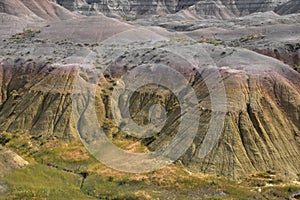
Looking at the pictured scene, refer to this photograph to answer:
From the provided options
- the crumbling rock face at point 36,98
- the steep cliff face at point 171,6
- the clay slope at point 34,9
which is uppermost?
the steep cliff face at point 171,6

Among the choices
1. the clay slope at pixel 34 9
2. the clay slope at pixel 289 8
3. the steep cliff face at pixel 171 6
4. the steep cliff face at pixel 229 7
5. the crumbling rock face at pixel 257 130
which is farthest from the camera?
the steep cliff face at pixel 171 6

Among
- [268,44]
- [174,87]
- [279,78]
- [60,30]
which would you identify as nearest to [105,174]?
[174,87]

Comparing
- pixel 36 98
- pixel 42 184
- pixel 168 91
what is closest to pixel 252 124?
pixel 168 91

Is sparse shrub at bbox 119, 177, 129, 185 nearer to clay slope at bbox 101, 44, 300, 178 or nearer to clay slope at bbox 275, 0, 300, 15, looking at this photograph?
clay slope at bbox 101, 44, 300, 178

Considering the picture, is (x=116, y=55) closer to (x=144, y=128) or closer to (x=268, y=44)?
(x=144, y=128)

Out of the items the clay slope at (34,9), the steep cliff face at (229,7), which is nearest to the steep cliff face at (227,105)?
the clay slope at (34,9)

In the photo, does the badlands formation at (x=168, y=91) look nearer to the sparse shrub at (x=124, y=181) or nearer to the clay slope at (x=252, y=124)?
the clay slope at (x=252, y=124)

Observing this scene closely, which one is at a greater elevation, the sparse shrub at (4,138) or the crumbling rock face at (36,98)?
the crumbling rock face at (36,98)

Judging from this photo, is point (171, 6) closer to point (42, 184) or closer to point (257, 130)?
point (257, 130)

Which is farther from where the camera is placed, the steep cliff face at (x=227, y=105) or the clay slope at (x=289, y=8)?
the clay slope at (x=289, y=8)

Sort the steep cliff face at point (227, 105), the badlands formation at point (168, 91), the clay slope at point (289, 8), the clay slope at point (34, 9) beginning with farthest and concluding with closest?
the clay slope at point (289, 8) < the clay slope at point (34, 9) < the badlands formation at point (168, 91) < the steep cliff face at point (227, 105)
